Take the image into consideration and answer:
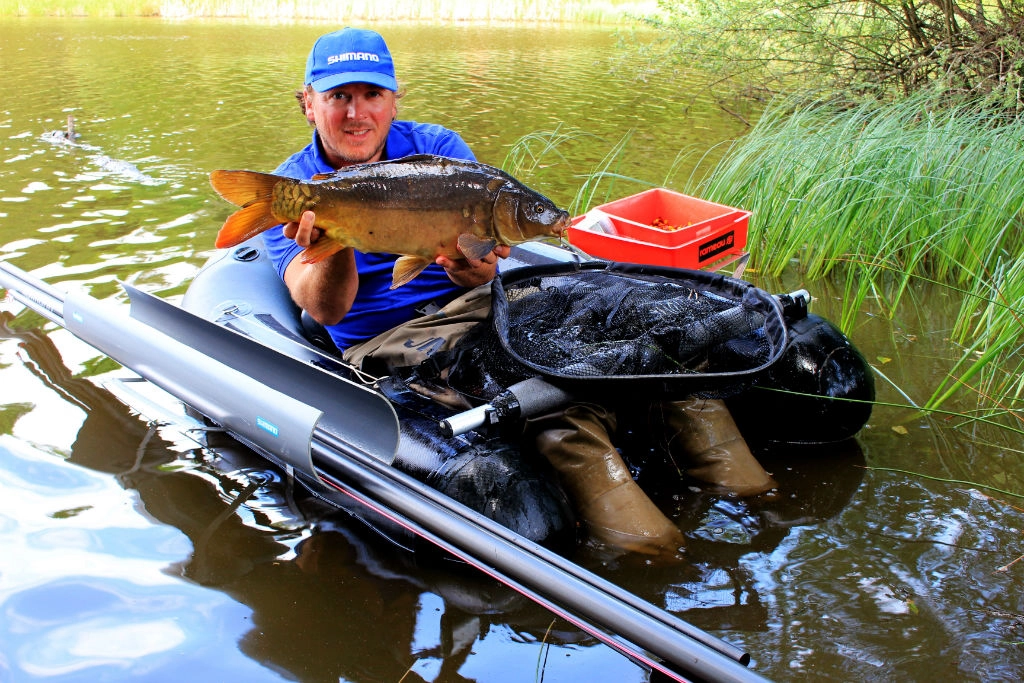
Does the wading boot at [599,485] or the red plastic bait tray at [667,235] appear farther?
the red plastic bait tray at [667,235]

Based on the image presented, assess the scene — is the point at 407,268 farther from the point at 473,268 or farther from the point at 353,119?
the point at 353,119

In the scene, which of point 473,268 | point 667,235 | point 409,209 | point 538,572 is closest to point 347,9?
point 667,235

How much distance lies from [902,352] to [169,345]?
3.09 metres

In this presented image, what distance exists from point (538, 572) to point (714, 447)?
3.86ft

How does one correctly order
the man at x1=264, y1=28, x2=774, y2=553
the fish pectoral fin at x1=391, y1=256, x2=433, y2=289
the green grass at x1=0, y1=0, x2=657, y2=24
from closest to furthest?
1. the fish pectoral fin at x1=391, y1=256, x2=433, y2=289
2. the man at x1=264, y1=28, x2=774, y2=553
3. the green grass at x1=0, y1=0, x2=657, y2=24

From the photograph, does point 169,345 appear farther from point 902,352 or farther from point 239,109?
point 239,109

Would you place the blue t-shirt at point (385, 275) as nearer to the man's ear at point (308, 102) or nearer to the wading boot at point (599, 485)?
the man's ear at point (308, 102)

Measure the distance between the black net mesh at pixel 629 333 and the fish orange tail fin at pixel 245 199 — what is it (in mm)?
775

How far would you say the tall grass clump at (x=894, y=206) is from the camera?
405 cm

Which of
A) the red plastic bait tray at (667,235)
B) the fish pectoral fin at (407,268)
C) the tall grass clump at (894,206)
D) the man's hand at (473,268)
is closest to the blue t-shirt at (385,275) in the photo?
the man's hand at (473,268)

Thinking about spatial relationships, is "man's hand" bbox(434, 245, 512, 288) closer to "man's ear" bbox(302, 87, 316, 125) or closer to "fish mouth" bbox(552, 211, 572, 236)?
"fish mouth" bbox(552, 211, 572, 236)

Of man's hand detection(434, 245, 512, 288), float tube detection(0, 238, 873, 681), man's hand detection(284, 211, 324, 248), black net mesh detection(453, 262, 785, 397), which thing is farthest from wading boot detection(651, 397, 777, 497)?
man's hand detection(284, 211, 324, 248)

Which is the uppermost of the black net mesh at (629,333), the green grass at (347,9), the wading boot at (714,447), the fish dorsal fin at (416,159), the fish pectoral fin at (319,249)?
the green grass at (347,9)

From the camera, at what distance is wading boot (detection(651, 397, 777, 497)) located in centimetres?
298
